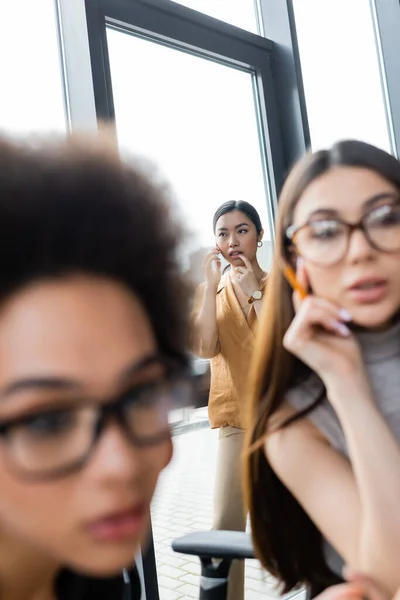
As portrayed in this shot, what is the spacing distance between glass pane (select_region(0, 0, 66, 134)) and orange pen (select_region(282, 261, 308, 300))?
719mm

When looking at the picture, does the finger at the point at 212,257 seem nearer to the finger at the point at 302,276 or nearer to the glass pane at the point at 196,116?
the glass pane at the point at 196,116

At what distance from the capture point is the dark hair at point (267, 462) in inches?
31.0

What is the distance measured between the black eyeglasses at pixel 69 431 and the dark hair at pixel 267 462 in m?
0.42

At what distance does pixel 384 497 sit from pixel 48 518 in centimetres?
44

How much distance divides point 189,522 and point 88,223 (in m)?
1.85

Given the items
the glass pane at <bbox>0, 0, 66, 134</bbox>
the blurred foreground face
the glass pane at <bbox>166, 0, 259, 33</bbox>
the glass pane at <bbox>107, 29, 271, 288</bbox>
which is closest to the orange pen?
the blurred foreground face

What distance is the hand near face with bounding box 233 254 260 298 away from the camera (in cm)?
172

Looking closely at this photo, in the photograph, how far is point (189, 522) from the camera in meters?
2.01

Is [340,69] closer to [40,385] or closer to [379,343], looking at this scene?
[379,343]

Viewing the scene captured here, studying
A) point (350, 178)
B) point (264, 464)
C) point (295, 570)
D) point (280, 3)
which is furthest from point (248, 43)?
point (295, 570)

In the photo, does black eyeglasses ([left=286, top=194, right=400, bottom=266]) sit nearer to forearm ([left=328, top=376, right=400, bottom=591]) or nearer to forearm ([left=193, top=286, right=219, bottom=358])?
forearm ([left=328, top=376, right=400, bottom=591])

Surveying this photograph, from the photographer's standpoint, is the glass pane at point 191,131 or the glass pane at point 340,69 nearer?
the glass pane at point 191,131

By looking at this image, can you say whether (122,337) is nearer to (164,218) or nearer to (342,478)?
(164,218)

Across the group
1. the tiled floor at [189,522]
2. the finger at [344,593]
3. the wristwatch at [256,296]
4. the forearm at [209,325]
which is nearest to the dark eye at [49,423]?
the finger at [344,593]
